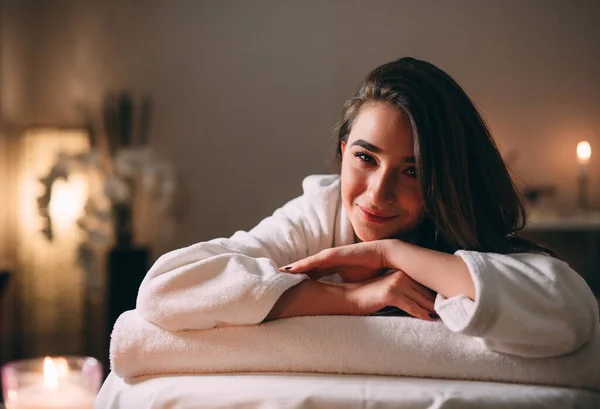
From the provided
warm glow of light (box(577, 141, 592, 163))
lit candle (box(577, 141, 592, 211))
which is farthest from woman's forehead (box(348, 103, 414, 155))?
lit candle (box(577, 141, 592, 211))

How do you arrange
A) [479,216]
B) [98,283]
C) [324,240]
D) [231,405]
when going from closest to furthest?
[231,405], [479,216], [324,240], [98,283]

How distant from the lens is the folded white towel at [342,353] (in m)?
0.80

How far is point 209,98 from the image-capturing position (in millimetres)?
3346

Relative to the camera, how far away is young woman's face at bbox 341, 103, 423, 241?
3.15 feet

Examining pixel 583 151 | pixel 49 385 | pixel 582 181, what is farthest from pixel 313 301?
pixel 582 181

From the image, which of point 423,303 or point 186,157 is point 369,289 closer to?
point 423,303

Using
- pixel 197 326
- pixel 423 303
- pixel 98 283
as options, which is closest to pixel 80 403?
pixel 197 326

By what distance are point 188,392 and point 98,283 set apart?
2.51 metres

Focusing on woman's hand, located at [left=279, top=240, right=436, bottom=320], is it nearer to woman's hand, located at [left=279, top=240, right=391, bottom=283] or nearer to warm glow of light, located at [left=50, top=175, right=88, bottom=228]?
woman's hand, located at [left=279, top=240, right=391, bottom=283]

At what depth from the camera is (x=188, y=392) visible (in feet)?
2.62

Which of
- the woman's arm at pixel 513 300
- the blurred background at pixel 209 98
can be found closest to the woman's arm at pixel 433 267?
the woman's arm at pixel 513 300

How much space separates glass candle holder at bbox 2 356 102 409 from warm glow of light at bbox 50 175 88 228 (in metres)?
1.90

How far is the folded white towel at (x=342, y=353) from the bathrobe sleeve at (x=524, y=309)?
2 cm

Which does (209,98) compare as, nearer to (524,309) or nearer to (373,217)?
(373,217)
